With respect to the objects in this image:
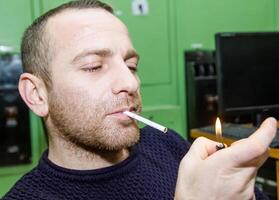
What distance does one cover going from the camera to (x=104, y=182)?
95 cm

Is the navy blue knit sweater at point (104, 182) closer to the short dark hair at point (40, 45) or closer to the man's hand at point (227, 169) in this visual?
the short dark hair at point (40, 45)

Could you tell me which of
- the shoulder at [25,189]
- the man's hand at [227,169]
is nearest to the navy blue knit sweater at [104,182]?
the shoulder at [25,189]

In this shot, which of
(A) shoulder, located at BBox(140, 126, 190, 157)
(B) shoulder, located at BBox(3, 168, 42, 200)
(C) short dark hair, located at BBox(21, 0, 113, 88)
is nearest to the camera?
(B) shoulder, located at BBox(3, 168, 42, 200)

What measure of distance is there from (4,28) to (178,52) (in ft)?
3.51

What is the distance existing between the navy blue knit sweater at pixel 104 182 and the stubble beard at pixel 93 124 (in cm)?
7

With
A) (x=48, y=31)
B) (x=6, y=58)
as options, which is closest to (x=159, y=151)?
(x=48, y=31)

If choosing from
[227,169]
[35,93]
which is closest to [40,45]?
[35,93]

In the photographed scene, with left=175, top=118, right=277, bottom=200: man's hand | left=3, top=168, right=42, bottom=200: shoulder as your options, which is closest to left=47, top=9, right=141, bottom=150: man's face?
left=3, top=168, right=42, bottom=200: shoulder

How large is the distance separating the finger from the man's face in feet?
1.34

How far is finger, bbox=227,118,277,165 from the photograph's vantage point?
0.54 metres

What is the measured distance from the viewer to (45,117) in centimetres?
105

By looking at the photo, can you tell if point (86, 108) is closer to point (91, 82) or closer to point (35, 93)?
point (91, 82)

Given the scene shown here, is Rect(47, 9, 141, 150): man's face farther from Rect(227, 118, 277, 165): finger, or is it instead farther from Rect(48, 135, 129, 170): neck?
Rect(227, 118, 277, 165): finger

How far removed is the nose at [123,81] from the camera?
36.6 inches
